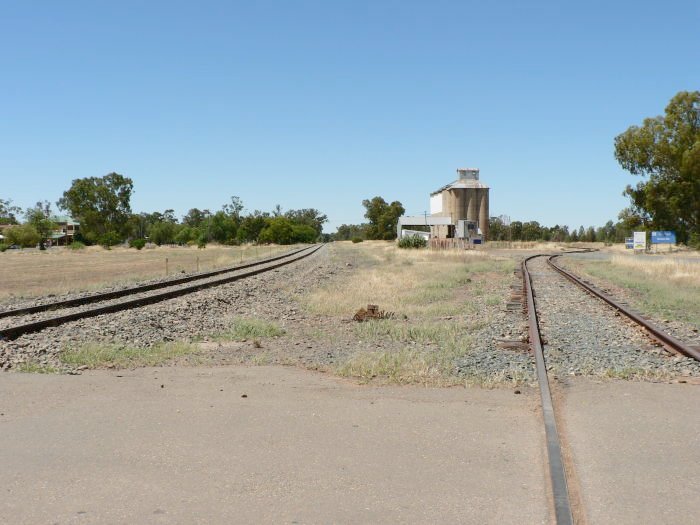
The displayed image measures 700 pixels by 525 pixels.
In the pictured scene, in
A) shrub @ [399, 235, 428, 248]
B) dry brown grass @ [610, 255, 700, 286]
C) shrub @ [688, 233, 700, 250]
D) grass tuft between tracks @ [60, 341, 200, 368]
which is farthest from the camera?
shrub @ [399, 235, 428, 248]

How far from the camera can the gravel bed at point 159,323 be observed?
33.2 ft

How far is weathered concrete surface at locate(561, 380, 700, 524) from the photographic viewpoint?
383 cm

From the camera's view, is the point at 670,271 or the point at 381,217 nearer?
the point at 670,271

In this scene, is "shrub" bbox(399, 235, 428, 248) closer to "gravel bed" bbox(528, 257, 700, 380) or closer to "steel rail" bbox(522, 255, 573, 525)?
"gravel bed" bbox(528, 257, 700, 380)

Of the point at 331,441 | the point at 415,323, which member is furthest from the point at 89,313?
the point at 331,441

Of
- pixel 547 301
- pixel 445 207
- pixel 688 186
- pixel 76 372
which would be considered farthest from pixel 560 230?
pixel 76 372

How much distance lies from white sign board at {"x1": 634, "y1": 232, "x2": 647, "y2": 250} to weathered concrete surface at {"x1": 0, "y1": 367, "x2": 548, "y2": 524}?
6412 cm

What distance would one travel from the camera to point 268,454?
15.9 ft

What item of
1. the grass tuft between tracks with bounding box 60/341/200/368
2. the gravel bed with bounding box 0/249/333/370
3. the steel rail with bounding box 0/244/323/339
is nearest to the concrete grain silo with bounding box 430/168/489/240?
the steel rail with bounding box 0/244/323/339

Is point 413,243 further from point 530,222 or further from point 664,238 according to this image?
point 530,222

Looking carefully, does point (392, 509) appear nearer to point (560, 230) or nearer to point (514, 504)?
point (514, 504)

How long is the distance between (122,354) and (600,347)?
6.99 m

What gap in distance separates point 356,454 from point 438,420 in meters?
1.15

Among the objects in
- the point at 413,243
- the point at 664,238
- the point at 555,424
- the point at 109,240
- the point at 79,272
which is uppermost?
the point at 664,238
